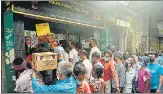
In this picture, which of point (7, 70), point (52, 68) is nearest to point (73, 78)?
point (52, 68)

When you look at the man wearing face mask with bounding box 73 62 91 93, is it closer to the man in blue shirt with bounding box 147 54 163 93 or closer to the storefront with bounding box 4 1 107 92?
the storefront with bounding box 4 1 107 92

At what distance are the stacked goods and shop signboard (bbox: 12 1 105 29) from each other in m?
1.32

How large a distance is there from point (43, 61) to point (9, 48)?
1.24 metres

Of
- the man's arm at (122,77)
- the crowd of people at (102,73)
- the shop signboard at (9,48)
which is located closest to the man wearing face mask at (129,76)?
the crowd of people at (102,73)

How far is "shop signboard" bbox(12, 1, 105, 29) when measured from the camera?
547cm

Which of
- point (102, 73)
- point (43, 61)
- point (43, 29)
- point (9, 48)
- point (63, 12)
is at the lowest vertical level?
point (102, 73)

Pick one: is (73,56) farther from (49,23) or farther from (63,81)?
(63,81)

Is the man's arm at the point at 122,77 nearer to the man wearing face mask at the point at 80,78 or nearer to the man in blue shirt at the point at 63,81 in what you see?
the man wearing face mask at the point at 80,78

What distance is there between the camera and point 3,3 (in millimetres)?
5133

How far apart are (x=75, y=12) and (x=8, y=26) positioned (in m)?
2.20

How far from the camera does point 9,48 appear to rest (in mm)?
5152

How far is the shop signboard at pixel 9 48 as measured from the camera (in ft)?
16.8

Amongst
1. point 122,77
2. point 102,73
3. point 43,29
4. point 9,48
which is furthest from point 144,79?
point 9,48

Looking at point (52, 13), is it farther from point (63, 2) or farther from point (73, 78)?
point (73, 78)
